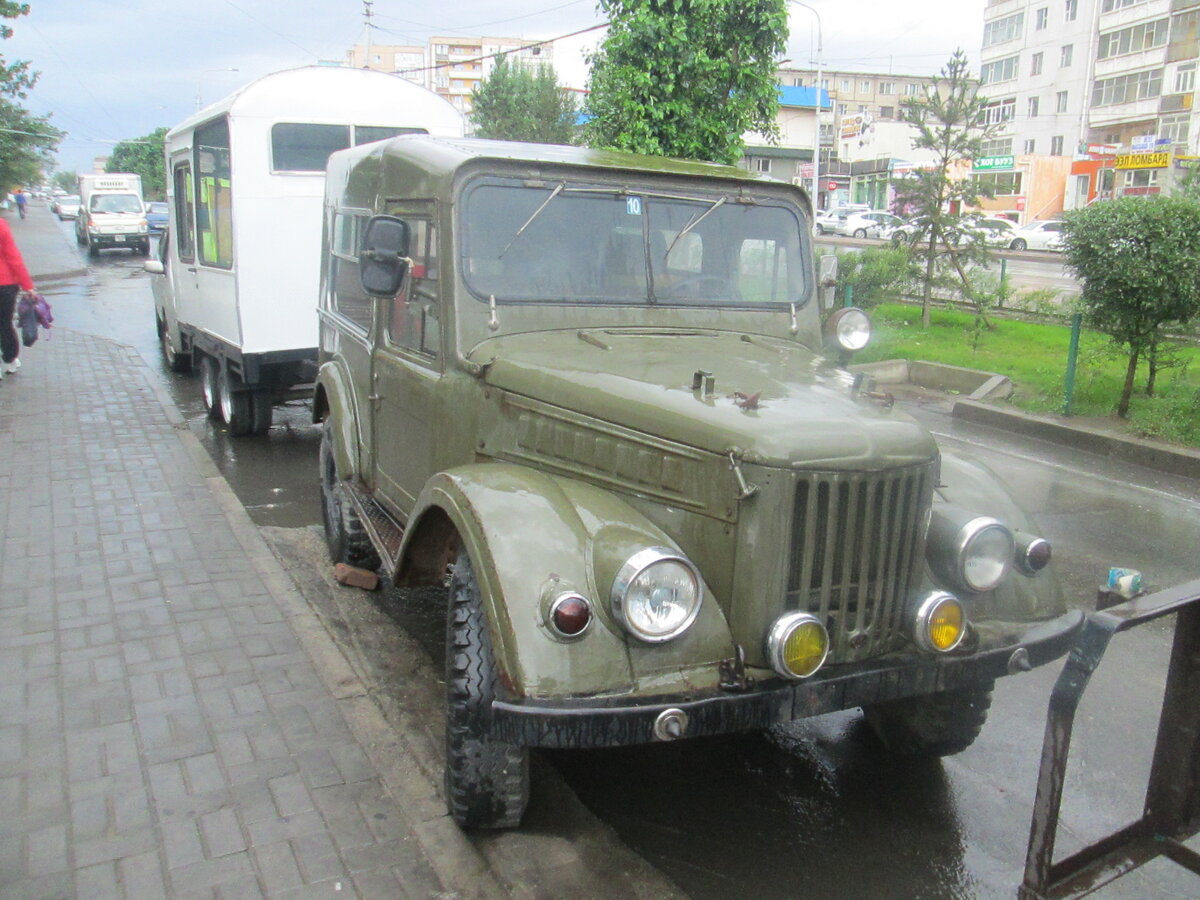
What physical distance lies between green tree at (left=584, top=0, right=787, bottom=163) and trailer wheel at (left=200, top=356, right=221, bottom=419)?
4.81m

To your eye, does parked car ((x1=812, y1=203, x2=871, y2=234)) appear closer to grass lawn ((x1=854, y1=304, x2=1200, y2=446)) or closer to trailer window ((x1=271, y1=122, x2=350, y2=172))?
grass lawn ((x1=854, y1=304, x2=1200, y2=446))

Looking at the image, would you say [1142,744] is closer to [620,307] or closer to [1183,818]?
[1183,818]

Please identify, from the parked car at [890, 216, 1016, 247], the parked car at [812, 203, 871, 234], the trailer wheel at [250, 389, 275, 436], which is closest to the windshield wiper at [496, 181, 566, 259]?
the trailer wheel at [250, 389, 275, 436]

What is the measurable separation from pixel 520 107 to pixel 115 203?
14.4m

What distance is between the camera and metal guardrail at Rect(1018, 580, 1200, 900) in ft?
7.66

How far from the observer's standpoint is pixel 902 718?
3.81 metres

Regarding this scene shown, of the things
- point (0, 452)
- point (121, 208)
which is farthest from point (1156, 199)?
point (121, 208)

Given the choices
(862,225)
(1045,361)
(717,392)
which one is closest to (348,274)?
(717,392)

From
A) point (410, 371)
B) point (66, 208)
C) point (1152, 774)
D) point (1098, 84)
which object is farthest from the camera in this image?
point (66, 208)

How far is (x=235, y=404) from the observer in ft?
29.2

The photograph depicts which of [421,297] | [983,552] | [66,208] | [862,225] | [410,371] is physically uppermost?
[66,208]

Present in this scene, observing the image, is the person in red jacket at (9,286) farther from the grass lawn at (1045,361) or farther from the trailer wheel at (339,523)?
the grass lawn at (1045,361)

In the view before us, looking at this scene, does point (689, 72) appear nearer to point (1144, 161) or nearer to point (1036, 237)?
point (1036, 237)

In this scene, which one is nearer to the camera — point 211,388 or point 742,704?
point 742,704
